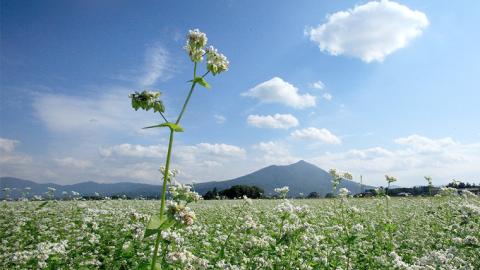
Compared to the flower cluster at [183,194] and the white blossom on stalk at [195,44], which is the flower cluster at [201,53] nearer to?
the white blossom on stalk at [195,44]


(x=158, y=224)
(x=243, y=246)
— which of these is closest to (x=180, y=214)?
(x=158, y=224)

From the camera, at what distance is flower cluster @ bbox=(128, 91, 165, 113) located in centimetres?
312

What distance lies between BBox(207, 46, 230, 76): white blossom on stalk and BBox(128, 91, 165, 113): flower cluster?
630 millimetres

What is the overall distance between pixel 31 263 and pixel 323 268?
17.5ft

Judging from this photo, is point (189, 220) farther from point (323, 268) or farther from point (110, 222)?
point (110, 222)

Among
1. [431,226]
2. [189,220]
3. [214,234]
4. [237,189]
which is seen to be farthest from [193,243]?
[237,189]

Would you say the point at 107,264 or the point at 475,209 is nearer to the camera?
the point at 107,264

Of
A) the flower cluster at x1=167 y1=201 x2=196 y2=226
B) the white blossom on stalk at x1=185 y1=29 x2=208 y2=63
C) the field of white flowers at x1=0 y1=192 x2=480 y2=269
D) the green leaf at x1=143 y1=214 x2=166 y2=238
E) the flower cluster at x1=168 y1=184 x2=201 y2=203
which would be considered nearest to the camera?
the green leaf at x1=143 y1=214 x2=166 y2=238

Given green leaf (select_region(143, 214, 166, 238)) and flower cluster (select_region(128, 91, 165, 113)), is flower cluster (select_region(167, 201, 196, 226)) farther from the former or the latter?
flower cluster (select_region(128, 91, 165, 113))

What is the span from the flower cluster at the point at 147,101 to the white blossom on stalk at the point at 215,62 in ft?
2.07

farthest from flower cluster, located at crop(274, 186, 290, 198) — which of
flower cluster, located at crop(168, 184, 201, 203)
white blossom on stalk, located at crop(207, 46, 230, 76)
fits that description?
white blossom on stalk, located at crop(207, 46, 230, 76)

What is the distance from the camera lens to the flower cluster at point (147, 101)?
312cm

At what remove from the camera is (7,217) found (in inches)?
500

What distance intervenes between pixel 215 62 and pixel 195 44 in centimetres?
27
